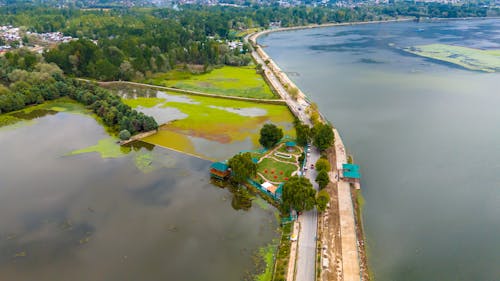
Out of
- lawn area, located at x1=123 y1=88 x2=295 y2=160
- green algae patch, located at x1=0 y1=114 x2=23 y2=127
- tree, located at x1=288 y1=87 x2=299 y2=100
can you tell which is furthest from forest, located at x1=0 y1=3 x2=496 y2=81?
tree, located at x1=288 y1=87 x2=299 y2=100

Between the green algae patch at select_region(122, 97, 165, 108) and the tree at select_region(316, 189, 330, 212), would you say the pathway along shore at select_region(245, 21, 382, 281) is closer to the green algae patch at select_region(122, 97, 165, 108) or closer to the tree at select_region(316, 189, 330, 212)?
the tree at select_region(316, 189, 330, 212)

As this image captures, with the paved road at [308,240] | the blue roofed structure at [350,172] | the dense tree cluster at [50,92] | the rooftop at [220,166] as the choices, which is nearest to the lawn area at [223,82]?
the dense tree cluster at [50,92]

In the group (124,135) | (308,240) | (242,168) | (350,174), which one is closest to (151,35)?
(124,135)

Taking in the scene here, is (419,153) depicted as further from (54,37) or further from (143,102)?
(54,37)

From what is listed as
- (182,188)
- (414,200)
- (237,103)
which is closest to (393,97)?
(237,103)

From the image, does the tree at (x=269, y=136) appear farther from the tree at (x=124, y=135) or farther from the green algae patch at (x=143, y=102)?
the green algae patch at (x=143, y=102)
